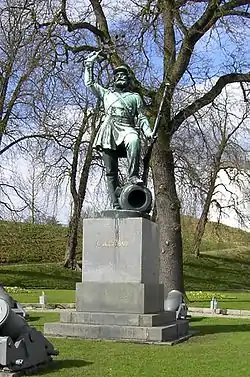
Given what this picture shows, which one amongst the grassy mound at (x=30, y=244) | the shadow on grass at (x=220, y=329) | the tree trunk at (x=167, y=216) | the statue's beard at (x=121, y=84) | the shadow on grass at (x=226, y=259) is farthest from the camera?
the shadow on grass at (x=226, y=259)

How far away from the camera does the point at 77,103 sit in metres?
27.8

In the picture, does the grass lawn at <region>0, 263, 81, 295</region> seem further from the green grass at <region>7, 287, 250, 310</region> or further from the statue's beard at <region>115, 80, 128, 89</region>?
the statue's beard at <region>115, 80, 128, 89</region>

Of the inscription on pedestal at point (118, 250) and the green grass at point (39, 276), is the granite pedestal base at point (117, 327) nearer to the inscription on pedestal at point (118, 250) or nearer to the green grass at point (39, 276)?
the inscription on pedestal at point (118, 250)

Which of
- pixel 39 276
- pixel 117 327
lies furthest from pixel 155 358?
pixel 39 276

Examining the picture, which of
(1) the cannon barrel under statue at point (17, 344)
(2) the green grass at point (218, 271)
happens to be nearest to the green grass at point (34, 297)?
(2) the green grass at point (218, 271)

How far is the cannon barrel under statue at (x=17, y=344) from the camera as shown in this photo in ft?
25.4

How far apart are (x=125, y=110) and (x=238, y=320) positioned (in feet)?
20.4

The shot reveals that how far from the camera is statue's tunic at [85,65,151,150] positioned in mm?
12734

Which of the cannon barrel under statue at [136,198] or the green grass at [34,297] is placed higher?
the cannon barrel under statue at [136,198]

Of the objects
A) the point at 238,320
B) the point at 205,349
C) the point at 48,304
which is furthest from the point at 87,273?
the point at 48,304

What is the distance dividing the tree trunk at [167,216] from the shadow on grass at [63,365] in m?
10.6

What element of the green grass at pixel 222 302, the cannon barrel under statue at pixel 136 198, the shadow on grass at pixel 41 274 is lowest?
the green grass at pixel 222 302

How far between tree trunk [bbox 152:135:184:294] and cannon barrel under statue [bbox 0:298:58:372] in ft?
37.4

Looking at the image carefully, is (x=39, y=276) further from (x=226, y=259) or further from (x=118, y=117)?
(x=118, y=117)
